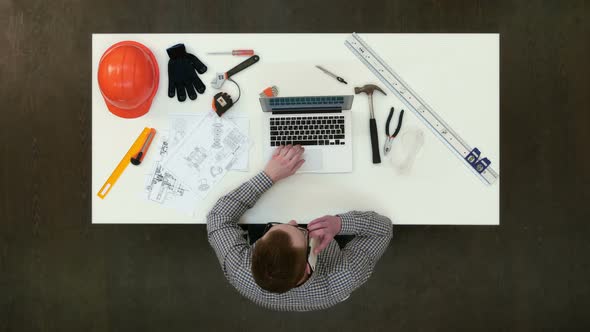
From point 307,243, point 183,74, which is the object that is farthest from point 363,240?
point 183,74

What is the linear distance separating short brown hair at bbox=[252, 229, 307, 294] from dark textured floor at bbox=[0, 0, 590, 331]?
0.97 meters

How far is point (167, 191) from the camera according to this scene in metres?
1.23

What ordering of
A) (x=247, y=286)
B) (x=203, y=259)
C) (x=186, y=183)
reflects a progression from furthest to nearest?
(x=203, y=259) < (x=186, y=183) < (x=247, y=286)

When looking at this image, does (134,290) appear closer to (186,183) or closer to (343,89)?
(186,183)

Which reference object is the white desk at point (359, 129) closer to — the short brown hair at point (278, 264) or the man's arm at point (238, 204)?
the man's arm at point (238, 204)

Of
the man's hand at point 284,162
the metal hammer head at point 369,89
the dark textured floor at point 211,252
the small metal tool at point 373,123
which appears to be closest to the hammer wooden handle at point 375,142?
the small metal tool at point 373,123

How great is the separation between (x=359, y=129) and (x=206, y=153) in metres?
0.53

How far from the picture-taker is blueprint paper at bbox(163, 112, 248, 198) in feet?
4.04

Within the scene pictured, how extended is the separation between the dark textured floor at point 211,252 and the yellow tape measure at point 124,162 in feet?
2.19

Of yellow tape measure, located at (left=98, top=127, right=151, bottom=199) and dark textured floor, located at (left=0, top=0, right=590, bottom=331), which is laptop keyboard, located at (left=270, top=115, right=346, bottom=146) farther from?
dark textured floor, located at (left=0, top=0, right=590, bottom=331)

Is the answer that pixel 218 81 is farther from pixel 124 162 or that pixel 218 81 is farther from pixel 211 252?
pixel 211 252

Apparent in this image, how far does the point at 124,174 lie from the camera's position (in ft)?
4.04
